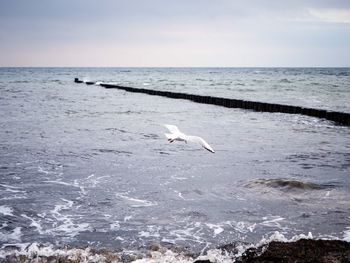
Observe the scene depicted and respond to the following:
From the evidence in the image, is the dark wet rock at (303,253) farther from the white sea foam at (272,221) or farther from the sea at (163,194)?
the white sea foam at (272,221)

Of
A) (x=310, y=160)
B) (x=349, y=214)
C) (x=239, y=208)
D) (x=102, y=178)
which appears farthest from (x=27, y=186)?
(x=310, y=160)

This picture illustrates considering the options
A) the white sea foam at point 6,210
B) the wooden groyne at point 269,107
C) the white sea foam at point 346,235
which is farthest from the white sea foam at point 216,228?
the wooden groyne at point 269,107

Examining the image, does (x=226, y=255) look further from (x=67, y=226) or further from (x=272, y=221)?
(x=67, y=226)

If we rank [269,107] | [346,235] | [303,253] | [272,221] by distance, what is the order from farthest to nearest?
[269,107]
[272,221]
[346,235]
[303,253]

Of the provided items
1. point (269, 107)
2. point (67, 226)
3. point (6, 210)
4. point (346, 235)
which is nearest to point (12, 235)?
point (67, 226)

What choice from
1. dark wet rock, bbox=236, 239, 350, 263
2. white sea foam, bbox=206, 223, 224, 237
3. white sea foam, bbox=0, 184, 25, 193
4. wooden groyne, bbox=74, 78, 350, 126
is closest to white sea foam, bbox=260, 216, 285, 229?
white sea foam, bbox=206, 223, 224, 237

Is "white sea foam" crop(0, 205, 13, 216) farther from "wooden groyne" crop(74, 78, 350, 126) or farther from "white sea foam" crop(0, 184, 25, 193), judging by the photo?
"wooden groyne" crop(74, 78, 350, 126)

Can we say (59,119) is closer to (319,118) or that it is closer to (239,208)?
(319,118)

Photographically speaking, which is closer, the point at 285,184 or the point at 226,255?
the point at 226,255

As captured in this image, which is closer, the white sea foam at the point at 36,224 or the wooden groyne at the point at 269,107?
the white sea foam at the point at 36,224

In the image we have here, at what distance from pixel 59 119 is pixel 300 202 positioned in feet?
46.5

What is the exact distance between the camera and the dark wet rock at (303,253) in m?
4.23

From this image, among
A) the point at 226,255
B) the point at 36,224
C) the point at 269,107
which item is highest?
the point at 269,107

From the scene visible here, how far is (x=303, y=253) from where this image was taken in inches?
173
